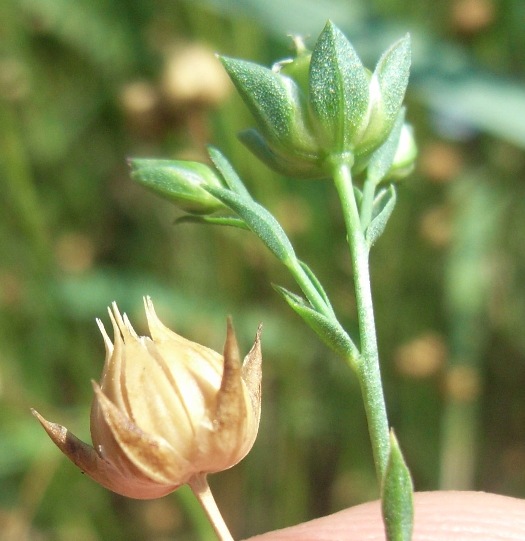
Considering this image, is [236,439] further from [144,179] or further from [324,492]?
[324,492]

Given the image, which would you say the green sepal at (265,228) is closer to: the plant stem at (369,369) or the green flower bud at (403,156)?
the plant stem at (369,369)

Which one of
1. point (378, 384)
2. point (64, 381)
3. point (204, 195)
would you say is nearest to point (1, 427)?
point (64, 381)

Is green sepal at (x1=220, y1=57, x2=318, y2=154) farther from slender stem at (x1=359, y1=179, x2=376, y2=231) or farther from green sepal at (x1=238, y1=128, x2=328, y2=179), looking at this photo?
slender stem at (x1=359, y1=179, x2=376, y2=231)

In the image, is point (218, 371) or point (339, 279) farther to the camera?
point (339, 279)

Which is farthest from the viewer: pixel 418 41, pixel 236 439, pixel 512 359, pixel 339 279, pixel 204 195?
pixel 512 359

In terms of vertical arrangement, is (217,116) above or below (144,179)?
below

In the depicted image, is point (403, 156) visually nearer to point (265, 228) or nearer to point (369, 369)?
point (265, 228)

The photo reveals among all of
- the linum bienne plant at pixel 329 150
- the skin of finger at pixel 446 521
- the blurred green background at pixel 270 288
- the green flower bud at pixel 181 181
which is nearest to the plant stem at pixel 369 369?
the linum bienne plant at pixel 329 150
